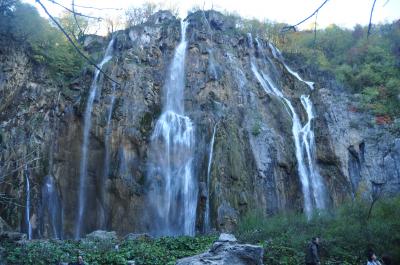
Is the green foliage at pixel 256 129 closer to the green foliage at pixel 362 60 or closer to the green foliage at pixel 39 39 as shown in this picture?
the green foliage at pixel 362 60

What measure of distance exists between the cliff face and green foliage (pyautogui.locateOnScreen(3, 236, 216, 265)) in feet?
14.7

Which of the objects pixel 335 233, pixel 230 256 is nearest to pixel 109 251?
pixel 230 256

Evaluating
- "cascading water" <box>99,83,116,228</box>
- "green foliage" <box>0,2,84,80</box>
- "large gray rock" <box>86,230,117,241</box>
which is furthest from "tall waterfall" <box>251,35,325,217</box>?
"green foliage" <box>0,2,84,80</box>

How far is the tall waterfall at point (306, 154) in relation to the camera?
74.1 ft

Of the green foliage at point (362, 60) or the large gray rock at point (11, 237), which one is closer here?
the large gray rock at point (11, 237)

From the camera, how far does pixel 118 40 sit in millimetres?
29875

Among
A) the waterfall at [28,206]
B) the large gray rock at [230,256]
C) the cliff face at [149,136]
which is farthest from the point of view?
the cliff face at [149,136]

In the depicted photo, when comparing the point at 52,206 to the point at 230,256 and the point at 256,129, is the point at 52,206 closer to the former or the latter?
the point at 256,129

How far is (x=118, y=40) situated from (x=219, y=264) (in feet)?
81.9

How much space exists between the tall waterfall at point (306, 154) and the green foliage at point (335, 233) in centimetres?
367

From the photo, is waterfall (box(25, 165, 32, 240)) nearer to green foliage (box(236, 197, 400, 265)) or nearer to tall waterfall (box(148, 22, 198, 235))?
tall waterfall (box(148, 22, 198, 235))

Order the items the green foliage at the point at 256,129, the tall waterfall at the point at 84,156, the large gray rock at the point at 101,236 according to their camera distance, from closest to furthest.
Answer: the large gray rock at the point at 101,236 → the tall waterfall at the point at 84,156 → the green foliage at the point at 256,129

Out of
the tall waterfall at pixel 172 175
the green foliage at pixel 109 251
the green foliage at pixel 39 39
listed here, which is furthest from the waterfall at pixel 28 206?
the green foliage at pixel 39 39

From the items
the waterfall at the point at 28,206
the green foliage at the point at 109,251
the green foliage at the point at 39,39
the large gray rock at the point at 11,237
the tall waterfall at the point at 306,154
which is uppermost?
the green foliage at the point at 39,39
